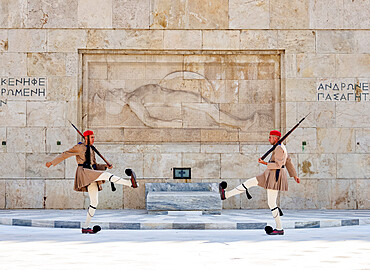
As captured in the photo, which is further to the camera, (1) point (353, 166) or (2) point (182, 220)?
(1) point (353, 166)

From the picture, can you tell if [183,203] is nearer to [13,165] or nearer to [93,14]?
[13,165]

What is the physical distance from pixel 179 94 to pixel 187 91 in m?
0.23

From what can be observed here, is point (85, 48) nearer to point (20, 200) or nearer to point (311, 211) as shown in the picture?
point (20, 200)

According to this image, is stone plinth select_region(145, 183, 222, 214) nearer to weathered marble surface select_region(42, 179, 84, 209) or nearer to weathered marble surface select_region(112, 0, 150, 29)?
weathered marble surface select_region(42, 179, 84, 209)

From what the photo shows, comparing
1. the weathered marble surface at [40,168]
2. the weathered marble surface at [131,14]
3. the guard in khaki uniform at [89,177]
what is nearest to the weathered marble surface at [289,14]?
the weathered marble surface at [131,14]

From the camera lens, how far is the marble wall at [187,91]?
14.5m

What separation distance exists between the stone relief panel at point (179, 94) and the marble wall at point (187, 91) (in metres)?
0.03

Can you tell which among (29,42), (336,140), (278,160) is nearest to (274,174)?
(278,160)

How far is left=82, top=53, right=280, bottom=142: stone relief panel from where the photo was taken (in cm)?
1477

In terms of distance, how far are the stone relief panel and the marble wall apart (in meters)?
0.03

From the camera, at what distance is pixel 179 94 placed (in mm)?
14859
